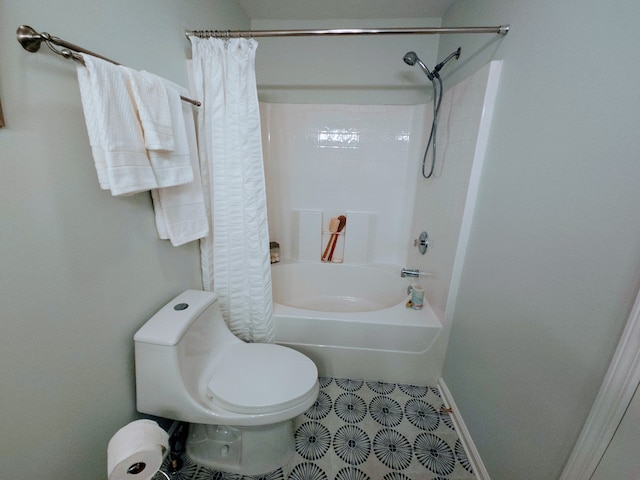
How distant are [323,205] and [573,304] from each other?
1.77m

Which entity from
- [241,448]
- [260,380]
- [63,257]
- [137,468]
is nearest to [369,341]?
[260,380]

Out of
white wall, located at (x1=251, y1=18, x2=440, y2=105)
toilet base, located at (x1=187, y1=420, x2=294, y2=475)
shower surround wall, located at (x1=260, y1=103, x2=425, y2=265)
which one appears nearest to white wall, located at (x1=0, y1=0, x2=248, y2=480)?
toilet base, located at (x1=187, y1=420, x2=294, y2=475)

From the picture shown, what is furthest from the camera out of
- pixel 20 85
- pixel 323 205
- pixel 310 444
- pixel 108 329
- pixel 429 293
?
pixel 323 205

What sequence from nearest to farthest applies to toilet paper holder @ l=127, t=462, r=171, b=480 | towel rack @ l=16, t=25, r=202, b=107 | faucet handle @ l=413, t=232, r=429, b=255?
1. towel rack @ l=16, t=25, r=202, b=107
2. toilet paper holder @ l=127, t=462, r=171, b=480
3. faucet handle @ l=413, t=232, r=429, b=255

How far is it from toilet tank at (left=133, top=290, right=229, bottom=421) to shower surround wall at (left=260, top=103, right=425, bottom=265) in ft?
4.50

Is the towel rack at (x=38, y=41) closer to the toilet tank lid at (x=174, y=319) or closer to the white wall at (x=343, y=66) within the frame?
the toilet tank lid at (x=174, y=319)

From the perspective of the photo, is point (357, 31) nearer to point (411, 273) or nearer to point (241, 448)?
point (411, 273)

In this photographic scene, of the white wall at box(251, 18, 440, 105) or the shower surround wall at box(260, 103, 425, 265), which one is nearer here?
the white wall at box(251, 18, 440, 105)

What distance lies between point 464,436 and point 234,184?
5.67 ft

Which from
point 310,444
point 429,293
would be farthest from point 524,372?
point 310,444

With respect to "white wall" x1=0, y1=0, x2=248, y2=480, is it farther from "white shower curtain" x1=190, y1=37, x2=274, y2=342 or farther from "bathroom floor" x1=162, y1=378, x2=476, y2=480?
"bathroom floor" x1=162, y1=378, x2=476, y2=480

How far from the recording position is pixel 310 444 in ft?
4.23

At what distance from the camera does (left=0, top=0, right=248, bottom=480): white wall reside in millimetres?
615

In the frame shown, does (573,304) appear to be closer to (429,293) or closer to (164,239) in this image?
(429,293)
